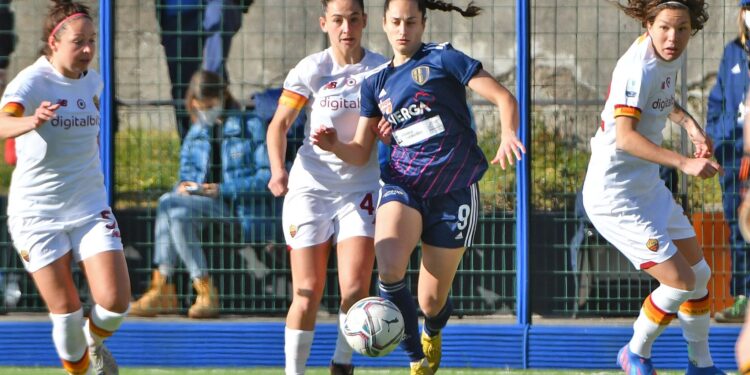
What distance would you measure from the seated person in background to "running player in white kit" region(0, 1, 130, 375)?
177cm

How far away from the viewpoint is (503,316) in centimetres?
880

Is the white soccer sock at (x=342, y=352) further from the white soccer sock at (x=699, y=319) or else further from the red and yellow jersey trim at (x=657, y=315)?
the white soccer sock at (x=699, y=319)

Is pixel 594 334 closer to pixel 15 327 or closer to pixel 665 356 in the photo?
pixel 665 356

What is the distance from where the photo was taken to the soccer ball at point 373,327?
674 centimetres

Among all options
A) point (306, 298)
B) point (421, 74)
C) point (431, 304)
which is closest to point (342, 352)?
point (306, 298)

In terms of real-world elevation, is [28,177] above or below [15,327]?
above

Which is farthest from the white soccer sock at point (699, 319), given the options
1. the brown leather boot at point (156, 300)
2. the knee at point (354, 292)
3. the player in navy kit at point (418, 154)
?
the brown leather boot at point (156, 300)

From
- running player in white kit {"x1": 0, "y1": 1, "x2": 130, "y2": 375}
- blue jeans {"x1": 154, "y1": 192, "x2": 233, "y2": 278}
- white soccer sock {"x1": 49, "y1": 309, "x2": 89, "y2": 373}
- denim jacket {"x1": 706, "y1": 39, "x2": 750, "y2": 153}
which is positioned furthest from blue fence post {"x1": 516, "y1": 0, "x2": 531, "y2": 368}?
white soccer sock {"x1": 49, "y1": 309, "x2": 89, "y2": 373}

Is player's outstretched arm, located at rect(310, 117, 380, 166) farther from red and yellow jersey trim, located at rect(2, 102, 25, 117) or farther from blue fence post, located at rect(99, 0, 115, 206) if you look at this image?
blue fence post, located at rect(99, 0, 115, 206)

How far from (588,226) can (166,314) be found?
2.75m

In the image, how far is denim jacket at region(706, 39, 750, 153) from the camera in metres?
8.51

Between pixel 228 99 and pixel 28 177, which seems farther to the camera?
pixel 228 99

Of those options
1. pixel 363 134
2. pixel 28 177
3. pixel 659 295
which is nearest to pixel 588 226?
pixel 659 295

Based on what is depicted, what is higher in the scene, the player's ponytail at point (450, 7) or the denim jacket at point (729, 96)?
the player's ponytail at point (450, 7)
